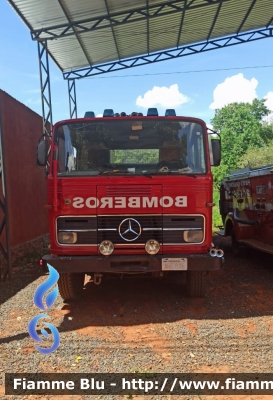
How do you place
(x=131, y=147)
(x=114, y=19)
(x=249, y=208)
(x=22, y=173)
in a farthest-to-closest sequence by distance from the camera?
(x=114, y=19) → (x=22, y=173) → (x=249, y=208) → (x=131, y=147)

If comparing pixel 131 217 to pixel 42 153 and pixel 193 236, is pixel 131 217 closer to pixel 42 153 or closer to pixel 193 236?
pixel 193 236

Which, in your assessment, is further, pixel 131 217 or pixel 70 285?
pixel 70 285

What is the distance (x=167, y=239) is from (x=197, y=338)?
4.14 ft

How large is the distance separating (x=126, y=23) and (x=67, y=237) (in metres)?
7.72

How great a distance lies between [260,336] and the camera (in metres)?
4.02

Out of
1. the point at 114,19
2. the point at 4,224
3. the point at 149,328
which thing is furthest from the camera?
the point at 114,19

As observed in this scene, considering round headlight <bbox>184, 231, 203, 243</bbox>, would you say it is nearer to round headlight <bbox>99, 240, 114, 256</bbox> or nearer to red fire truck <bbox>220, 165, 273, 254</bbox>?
round headlight <bbox>99, 240, 114, 256</bbox>

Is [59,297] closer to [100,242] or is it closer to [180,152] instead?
[100,242]

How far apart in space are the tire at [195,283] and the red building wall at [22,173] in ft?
15.2

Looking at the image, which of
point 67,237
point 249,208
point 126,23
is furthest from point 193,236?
point 126,23

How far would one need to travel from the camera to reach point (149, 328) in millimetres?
4316

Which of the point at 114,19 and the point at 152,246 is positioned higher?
the point at 114,19

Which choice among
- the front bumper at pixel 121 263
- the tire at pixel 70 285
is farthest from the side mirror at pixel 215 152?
the tire at pixel 70 285

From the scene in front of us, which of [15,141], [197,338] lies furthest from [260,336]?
[15,141]
